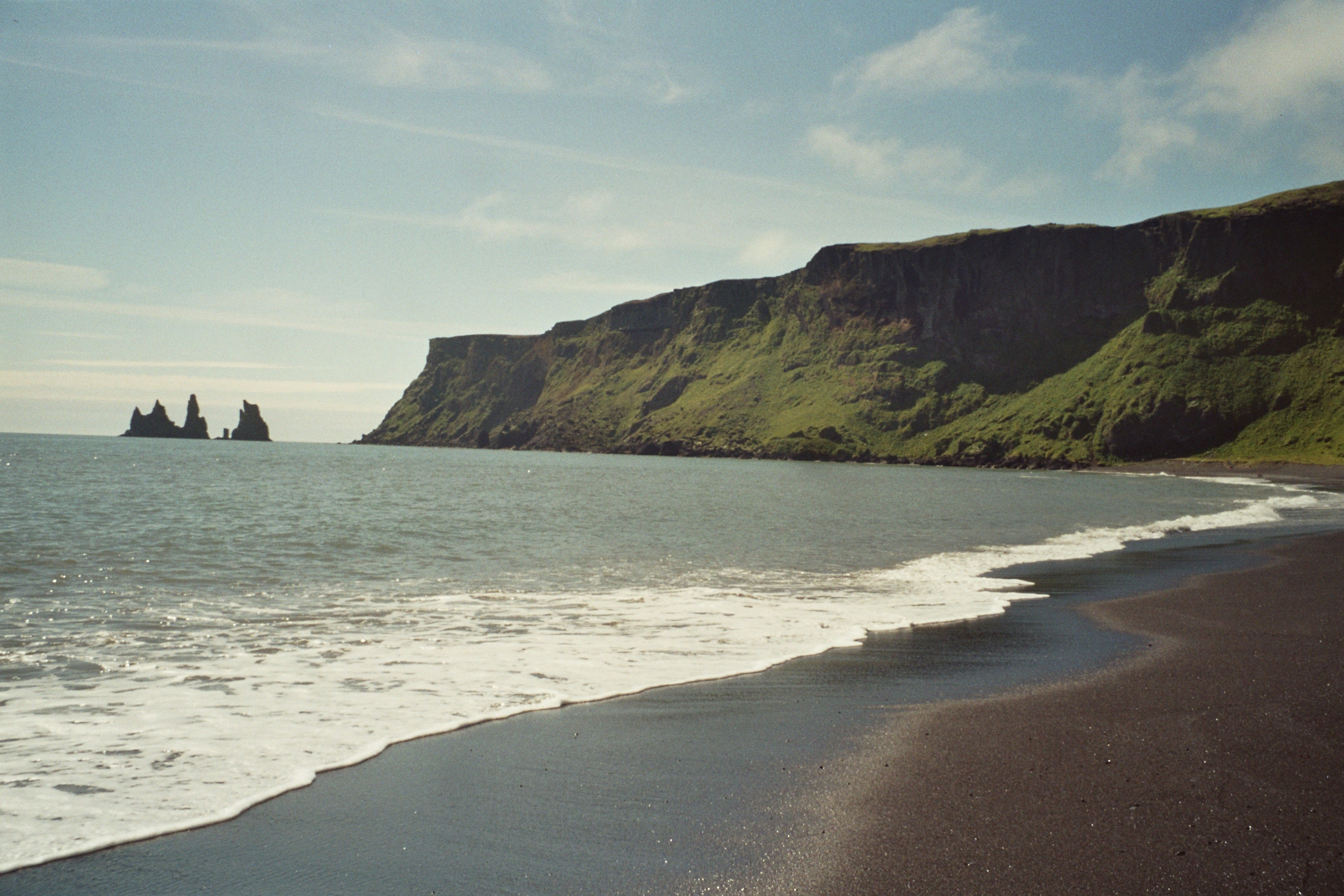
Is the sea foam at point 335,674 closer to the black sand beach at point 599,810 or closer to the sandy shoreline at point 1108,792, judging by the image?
the black sand beach at point 599,810

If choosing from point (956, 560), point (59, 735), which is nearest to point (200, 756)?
point (59, 735)

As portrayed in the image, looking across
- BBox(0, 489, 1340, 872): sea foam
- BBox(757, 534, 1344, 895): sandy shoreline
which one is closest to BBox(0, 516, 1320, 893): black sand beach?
BBox(757, 534, 1344, 895): sandy shoreline

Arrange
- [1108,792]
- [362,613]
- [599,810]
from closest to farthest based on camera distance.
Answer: [599,810] → [1108,792] → [362,613]

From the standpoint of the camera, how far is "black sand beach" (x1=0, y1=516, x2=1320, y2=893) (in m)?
5.27

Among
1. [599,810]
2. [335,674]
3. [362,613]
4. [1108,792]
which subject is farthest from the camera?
[362,613]

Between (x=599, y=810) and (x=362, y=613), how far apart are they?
10.3 meters

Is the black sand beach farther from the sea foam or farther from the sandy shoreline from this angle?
the sea foam

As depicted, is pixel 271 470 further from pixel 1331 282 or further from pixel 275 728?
pixel 1331 282

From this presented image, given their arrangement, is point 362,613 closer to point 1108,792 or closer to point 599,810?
point 599,810

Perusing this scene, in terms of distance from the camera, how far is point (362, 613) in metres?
15.2

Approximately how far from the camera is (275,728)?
8.38 meters

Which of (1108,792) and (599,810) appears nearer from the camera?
(599,810)

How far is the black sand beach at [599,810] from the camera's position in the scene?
207 inches

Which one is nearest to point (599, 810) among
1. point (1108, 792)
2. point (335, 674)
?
point (1108, 792)
